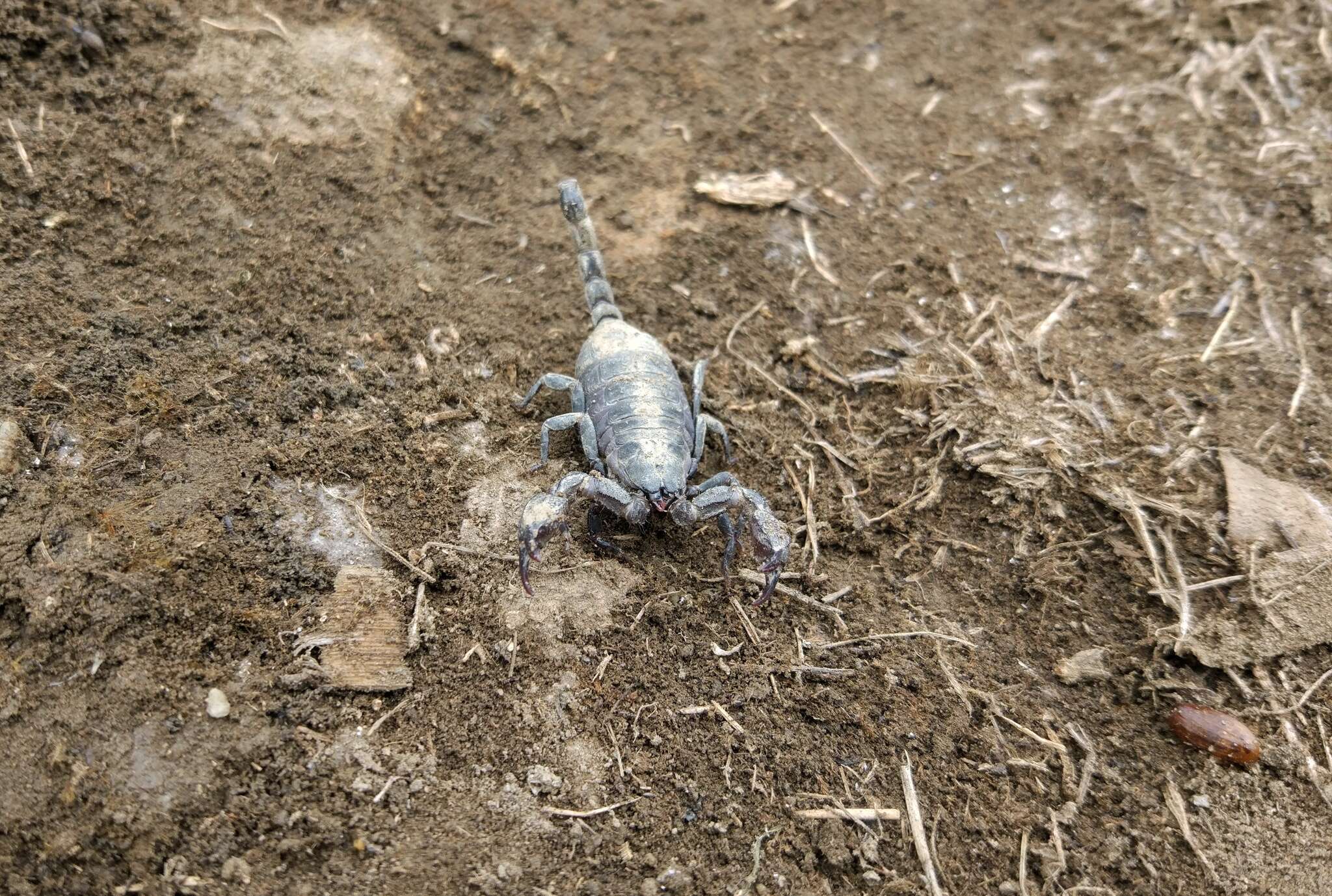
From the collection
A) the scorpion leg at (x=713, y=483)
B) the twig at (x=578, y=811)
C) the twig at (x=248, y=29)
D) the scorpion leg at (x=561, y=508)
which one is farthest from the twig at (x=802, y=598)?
the twig at (x=248, y=29)

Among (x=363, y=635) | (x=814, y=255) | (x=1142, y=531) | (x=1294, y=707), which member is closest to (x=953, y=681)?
(x=1142, y=531)

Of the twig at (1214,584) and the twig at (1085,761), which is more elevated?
the twig at (1214,584)

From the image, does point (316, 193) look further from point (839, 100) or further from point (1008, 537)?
point (1008, 537)

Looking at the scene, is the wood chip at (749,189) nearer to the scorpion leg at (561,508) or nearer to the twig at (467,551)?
the scorpion leg at (561,508)

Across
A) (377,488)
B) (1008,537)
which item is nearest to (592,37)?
(377,488)

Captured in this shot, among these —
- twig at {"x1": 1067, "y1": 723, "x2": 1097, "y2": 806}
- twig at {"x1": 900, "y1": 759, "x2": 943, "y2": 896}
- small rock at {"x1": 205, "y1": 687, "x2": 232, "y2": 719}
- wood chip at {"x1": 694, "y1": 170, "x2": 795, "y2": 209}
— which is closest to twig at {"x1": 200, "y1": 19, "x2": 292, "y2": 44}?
wood chip at {"x1": 694, "y1": 170, "x2": 795, "y2": 209}

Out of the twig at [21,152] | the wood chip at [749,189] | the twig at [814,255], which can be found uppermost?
the twig at [21,152]

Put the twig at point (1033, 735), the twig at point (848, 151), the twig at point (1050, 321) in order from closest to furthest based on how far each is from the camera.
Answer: the twig at point (1033, 735) < the twig at point (1050, 321) < the twig at point (848, 151)
